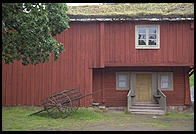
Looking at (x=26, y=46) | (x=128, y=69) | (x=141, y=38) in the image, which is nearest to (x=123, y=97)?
(x=128, y=69)

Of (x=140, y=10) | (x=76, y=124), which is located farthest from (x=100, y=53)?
(x=76, y=124)

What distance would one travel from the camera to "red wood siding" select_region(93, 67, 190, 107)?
62.5 ft

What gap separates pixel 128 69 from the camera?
1920 centimetres

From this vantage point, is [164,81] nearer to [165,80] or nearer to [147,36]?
[165,80]

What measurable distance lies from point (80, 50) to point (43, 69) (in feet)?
8.20

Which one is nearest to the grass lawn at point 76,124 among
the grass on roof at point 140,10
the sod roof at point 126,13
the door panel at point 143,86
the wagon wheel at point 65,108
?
the wagon wheel at point 65,108

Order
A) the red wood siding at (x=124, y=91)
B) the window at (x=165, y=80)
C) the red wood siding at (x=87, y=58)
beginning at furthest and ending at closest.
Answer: the window at (x=165, y=80)
the red wood siding at (x=124, y=91)
the red wood siding at (x=87, y=58)

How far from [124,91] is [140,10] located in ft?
18.2

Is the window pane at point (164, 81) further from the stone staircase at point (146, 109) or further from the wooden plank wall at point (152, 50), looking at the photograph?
the wooden plank wall at point (152, 50)

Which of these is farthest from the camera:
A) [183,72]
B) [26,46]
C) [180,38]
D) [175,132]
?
[183,72]

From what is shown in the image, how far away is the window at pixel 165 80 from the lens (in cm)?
1922

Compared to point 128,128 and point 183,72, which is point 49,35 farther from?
point 183,72

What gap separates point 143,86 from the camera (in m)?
19.5

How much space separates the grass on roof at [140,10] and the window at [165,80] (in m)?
3.90
